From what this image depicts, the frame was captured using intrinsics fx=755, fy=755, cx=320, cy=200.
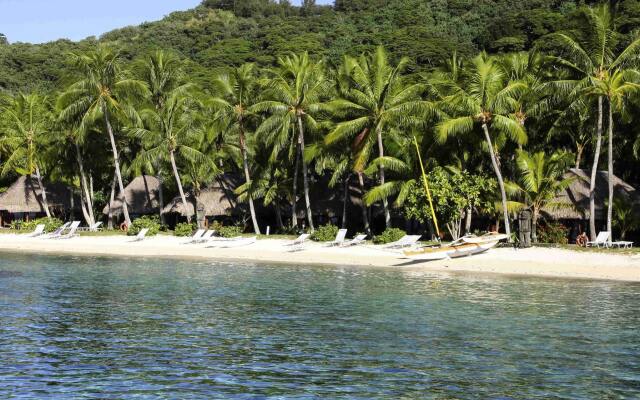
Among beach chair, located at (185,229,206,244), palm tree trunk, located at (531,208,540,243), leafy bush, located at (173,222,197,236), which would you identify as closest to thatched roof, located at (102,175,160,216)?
leafy bush, located at (173,222,197,236)

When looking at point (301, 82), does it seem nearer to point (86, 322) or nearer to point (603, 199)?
point (603, 199)

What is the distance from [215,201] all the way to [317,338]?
27181 mm

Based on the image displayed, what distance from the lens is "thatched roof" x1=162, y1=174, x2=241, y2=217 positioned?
41031mm

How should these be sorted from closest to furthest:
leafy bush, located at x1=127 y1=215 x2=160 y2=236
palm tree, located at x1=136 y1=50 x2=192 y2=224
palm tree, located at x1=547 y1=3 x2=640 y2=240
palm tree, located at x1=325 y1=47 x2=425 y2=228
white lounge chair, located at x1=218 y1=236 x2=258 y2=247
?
palm tree, located at x1=547 y1=3 x2=640 y2=240
palm tree, located at x1=325 y1=47 x2=425 y2=228
white lounge chair, located at x1=218 y1=236 x2=258 y2=247
leafy bush, located at x1=127 y1=215 x2=160 y2=236
palm tree, located at x1=136 y1=50 x2=192 y2=224

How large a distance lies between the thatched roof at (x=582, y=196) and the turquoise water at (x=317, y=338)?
349 inches

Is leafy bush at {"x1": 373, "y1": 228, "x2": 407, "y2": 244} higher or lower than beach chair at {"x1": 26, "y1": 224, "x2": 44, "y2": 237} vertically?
lower

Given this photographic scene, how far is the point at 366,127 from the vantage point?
33156mm

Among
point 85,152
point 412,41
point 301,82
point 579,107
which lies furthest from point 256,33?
point 579,107

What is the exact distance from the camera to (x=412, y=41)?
2970 inches

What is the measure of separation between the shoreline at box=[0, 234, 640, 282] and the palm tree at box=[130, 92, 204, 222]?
4200 millimetres

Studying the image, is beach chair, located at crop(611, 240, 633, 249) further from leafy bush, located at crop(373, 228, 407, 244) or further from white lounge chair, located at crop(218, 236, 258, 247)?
white lounge chair, located at crop(218, 236, 258, 247)

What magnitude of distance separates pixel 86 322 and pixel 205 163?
75.5ft

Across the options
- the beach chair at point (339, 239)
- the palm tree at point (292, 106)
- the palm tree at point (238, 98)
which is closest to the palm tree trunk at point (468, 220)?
the beach chair at point (339, 239)

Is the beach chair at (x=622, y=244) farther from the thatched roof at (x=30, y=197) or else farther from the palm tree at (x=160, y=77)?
the thatched roof at (x=30, y=197)
